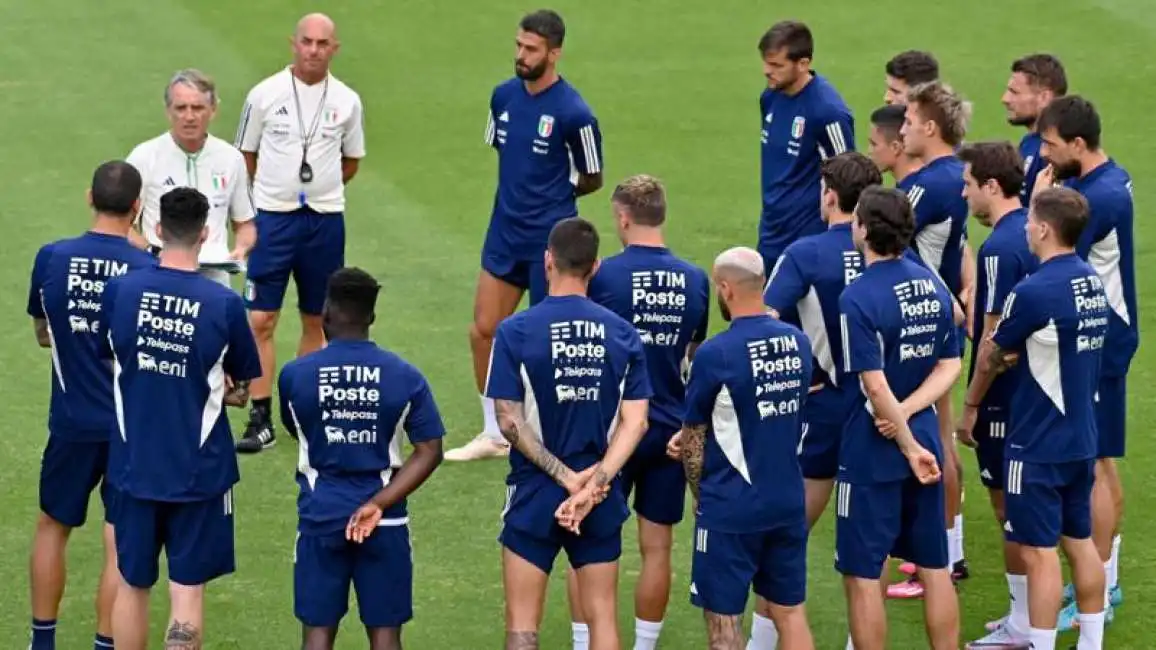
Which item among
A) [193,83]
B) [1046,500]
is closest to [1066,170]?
[1046,500]

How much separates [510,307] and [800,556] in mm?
3972

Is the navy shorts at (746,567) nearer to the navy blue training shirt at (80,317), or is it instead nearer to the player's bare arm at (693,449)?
the player's bare arm at (693,449)

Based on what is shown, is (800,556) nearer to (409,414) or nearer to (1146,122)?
(409,414)

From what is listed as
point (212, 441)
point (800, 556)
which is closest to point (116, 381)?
point (212, 441)

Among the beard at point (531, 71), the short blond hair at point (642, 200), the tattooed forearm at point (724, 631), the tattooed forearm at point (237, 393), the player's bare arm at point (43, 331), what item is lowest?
the tattooed forearm at point (724, 631)

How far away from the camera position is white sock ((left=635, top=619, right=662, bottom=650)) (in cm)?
861

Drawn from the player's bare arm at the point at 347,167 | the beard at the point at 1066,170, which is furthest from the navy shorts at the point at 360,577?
the player's bare arm at the point at 347,167

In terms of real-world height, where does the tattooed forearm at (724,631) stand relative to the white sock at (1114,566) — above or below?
below

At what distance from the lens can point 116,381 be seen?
7.86 meters

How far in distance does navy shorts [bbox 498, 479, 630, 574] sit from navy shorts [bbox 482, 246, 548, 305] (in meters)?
3.37

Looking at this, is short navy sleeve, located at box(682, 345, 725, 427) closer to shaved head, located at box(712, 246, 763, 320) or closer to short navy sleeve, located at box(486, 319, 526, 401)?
shaved head, located at box(712, 246, 763, 320)

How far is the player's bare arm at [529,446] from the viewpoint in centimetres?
775

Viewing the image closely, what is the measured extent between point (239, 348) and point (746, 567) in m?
2.21

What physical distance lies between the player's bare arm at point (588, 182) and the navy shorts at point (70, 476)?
3720 millimetres
